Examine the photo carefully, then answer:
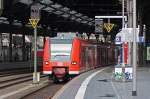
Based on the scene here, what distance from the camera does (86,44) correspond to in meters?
41.2

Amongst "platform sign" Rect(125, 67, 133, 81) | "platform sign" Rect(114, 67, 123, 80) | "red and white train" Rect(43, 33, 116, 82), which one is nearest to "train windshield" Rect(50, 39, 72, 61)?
"red and white train" Rect(43, 33, 116, 82)

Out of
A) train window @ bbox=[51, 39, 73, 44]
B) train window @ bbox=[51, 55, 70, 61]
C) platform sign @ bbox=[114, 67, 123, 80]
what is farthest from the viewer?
train window @ bbox=[51, 39, 73, 44]

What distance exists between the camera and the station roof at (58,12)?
60750 mm

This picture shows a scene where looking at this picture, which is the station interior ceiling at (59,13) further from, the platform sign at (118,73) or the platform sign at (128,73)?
the platform sign at (128,73)

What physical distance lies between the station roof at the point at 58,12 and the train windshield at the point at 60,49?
17000 mm

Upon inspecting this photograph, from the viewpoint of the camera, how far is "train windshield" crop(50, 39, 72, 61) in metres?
34.8

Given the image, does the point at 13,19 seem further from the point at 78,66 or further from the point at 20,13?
the point at 78,66

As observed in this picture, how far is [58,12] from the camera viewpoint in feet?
240

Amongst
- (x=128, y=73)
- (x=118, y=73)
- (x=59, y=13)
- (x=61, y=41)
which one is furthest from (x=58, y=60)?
(x=59, y=13)

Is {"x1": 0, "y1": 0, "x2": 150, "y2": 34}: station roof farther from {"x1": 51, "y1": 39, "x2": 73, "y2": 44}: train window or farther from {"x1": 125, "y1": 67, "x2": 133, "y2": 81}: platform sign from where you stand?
{"x1": 125, "y1": 67, "x2": 133, "y2": 81}: platform sign

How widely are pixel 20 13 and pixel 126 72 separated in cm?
4239

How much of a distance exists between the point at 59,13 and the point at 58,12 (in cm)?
157

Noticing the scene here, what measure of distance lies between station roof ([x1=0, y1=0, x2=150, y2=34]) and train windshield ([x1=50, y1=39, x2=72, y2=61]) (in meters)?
17.0

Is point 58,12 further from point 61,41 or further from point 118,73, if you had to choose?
point 118,73
